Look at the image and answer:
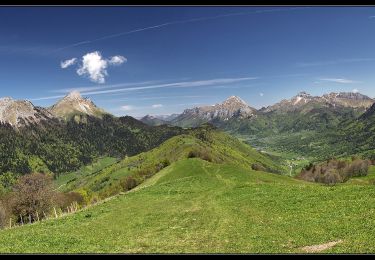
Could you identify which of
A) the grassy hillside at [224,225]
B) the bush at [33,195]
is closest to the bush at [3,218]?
the bush at [33,195]

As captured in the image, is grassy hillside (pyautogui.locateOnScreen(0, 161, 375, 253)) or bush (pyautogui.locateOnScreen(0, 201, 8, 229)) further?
bush (pyautogui.locateOnScreen(0, 201, 8, 229))

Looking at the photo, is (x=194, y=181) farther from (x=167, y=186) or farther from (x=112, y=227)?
(x=112, y=227)

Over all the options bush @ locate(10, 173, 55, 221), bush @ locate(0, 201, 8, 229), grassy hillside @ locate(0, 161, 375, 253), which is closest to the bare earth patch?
grassy hillside @ locate(0, 161, 375, 253)

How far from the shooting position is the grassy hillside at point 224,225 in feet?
93.0

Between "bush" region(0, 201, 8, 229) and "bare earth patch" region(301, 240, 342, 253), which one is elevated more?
"bare earth patch" region(301, 240, 342, 253)

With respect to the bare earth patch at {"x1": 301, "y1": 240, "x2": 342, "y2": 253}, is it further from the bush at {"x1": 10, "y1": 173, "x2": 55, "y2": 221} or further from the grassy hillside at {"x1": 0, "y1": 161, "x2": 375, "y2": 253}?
the bush at {"x1": 10, "y1": 173, "x2": 55, "y2": 221}

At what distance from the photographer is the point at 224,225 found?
38312 mm

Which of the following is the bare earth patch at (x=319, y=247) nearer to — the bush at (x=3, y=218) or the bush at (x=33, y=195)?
the bush at (x=33, y=195)

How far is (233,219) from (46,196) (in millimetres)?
84276

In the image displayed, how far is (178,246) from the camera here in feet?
99.7

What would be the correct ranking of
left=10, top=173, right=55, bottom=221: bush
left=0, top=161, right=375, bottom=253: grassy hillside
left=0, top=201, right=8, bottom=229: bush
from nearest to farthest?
left=0, top=161, right=375, bottom=253: grassy hillside, left=10, top=173, right=55, bottom=221: bush, left=0, top=201, right=8, bottom=229: bush

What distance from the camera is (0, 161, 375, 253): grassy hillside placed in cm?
2836

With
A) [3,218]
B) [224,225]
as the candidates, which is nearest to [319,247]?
[224,225]
